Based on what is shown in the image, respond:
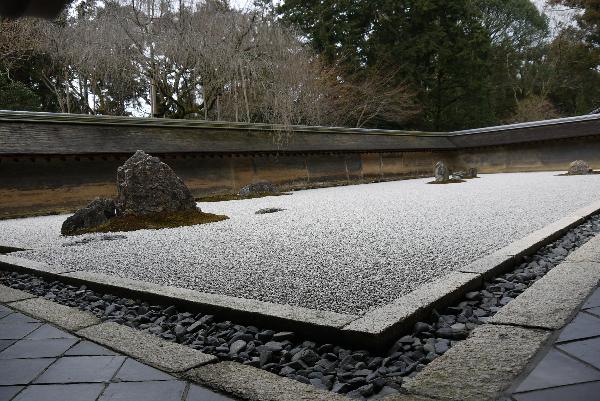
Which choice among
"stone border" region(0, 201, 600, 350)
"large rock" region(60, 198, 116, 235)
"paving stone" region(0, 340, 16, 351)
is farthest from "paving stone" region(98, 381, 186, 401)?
"large rock" region(60, 198, 116, 235)

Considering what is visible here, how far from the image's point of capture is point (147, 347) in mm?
1877

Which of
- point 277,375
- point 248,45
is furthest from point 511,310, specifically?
point 248,45

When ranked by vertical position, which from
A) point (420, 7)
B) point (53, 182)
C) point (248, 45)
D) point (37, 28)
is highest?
point (420, 7)

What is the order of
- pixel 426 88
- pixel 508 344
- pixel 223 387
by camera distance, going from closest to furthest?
pixel 223 387 < pixel 508 344 < pixel 426 88

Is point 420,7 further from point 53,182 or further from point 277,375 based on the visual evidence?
point 277,375

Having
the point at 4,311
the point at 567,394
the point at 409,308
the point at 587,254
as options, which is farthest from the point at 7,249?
the point at 587,254

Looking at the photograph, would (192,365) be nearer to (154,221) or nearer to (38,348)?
(38,348)

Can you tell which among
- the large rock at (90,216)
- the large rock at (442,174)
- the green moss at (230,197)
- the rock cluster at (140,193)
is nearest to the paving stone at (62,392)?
the large rock at (90,216)

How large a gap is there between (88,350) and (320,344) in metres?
1.03

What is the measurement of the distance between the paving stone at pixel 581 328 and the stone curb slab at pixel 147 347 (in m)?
1.43

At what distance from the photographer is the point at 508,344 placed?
1679 mm

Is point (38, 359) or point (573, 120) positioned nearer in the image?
point (38, 359)

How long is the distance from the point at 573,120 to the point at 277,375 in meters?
18.0

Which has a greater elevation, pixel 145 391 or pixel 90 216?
pixel 90 216
